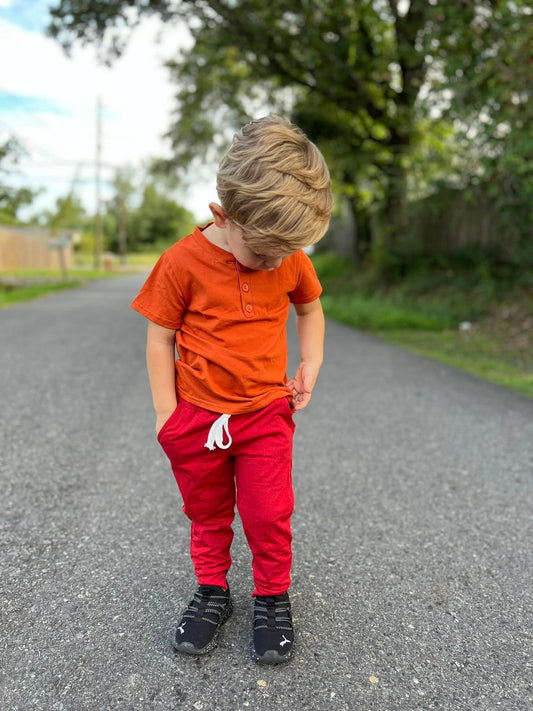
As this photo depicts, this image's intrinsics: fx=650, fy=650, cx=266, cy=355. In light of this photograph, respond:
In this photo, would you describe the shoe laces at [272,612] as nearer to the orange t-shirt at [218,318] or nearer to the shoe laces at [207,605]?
the shoe laces at [207,605]

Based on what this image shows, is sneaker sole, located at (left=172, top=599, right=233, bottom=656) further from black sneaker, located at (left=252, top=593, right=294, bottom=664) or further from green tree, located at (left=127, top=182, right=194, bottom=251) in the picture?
green tree, located at (left=127, top=182, right=194, bottom=251)

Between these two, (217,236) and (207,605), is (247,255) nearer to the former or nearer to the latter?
(217,236)

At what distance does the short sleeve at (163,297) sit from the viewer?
1.97m

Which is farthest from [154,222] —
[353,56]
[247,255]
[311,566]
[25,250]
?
[247,255]

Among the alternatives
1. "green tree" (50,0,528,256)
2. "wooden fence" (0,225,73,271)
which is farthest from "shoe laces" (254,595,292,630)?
"wooden fence" (0,225,73,271)

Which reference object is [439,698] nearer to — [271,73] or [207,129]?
[271,73]

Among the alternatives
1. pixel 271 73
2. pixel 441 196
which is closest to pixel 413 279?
pixel 441 196

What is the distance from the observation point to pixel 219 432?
196cm

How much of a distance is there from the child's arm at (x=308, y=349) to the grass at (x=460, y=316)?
3.88 meters

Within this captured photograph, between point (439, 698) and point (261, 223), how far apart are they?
4.52 feet

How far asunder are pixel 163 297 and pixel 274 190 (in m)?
0.51

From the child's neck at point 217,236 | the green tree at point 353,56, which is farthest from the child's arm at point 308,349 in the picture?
the green tree at point 353,56

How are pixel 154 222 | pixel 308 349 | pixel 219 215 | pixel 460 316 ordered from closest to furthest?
pixel 219 215 < pixel 308 349 < pixel 460 316 < pixel 154 222

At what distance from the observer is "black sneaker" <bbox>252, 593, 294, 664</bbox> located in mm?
1913
